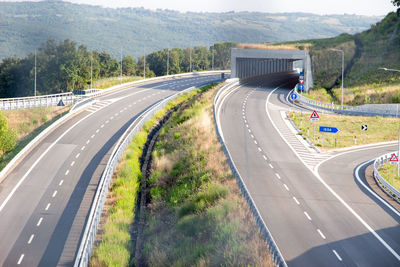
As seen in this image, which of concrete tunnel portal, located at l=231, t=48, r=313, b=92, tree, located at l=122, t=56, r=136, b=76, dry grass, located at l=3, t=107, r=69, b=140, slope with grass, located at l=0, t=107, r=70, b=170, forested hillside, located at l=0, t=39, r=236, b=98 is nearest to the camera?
slope with grass, located at l=0, t=107, r=70, b=170

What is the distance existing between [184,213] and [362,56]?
68125 mm

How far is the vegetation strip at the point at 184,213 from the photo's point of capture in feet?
54.4

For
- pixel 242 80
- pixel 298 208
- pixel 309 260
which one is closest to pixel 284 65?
pixel 242 80

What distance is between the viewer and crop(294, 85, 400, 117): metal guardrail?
171ft

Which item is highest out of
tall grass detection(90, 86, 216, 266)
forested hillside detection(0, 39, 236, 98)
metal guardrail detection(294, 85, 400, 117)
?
forested hillside detection(0, 39, 236, 98)

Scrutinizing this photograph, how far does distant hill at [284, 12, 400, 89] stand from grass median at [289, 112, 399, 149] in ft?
66.5

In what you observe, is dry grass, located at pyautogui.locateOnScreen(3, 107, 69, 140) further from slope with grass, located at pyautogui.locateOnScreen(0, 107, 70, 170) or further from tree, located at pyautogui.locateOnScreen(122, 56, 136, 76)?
tree, located at pyautogui.locateOnScreen(122, 56, 136, 76)

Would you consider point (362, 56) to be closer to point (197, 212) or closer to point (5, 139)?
point (5, 139)

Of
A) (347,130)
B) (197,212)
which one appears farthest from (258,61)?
(197,212)

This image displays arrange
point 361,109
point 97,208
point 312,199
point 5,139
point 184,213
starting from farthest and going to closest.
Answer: point 361,109, point 5,139, point 312,199, point 184,213, point 97,208

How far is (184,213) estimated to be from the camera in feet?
74.8

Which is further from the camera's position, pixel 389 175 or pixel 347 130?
pixel 347 130

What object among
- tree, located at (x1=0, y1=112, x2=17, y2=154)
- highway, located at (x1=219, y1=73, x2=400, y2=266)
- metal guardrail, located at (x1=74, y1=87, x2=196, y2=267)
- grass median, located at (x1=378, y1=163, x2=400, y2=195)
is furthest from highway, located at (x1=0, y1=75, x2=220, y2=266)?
grass median, located at (x1=378, y1=163, x2=400, y2=195)

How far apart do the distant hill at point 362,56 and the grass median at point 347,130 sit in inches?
798
